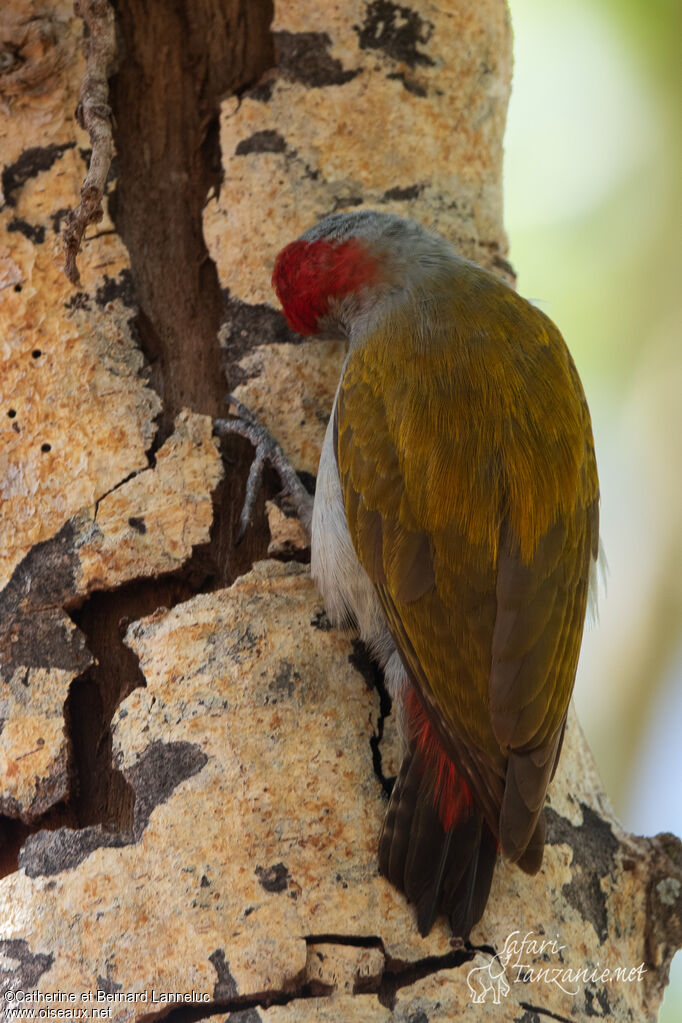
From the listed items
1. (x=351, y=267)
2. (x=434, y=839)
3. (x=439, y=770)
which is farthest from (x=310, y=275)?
(x=434, y=839)

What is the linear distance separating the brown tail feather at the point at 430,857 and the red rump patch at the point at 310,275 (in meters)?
0.98

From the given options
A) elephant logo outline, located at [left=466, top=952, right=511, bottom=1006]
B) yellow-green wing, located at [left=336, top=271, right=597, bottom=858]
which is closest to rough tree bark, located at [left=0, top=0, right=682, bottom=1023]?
elephant logo outline, located at [left=466, top=952, right=511, bottom=1006]

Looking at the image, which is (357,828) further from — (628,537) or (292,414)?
(628,537)

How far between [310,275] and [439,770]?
1108 millimetres

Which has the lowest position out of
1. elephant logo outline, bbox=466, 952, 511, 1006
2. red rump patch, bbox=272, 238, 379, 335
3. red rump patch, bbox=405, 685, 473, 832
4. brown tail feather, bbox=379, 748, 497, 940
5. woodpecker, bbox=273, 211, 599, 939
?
elephant logo outline, bbox=466, 952, 511, 1006

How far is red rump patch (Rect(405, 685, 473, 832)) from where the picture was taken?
6.08 ft

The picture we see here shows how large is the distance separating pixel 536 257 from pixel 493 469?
3.36 metres

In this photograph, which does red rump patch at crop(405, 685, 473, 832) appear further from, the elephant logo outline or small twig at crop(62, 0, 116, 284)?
small twig at crop(62, 0, 116, 284)

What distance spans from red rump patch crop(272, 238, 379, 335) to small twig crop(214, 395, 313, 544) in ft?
0.84

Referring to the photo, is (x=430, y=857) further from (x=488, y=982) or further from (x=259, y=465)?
(x=259, y=465)

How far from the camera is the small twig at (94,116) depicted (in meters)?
2.00

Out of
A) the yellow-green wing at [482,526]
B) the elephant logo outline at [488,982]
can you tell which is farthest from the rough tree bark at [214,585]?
the yellow-green wing at [482,526]

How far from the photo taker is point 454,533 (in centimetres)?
199

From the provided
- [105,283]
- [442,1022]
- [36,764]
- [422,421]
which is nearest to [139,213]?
[105,283]
